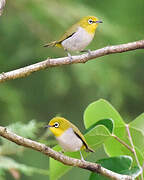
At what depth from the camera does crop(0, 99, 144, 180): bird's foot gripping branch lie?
3.11ft

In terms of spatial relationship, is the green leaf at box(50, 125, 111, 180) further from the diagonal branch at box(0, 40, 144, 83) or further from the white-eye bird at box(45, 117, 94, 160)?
the diagonal branch at box(0, 40, 144, 83)

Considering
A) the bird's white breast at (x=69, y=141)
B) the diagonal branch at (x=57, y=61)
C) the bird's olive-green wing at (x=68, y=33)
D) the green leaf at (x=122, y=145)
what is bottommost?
the green leaf at (x=122, y=145)

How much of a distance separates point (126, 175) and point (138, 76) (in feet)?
10.4

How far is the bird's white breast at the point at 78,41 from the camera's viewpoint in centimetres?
129

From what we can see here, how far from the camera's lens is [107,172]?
987mm

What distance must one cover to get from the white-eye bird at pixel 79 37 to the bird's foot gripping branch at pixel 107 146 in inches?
6.7

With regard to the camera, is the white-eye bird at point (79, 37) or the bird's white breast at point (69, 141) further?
the white-eye bird at point (79, 37)

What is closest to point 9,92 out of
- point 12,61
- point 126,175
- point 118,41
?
point 12,61

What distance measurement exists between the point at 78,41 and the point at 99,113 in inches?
8.2

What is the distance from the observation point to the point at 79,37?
132 centimetres

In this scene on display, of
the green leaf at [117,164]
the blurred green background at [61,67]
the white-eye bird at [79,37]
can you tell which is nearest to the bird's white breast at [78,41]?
the white-eye bird at [79,37]

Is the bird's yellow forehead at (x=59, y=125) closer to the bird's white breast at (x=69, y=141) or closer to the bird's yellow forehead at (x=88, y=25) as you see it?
the bird's white breast at (x=69, y=141)

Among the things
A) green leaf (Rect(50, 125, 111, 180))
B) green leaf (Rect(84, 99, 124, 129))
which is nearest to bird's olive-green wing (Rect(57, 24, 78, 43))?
green leaf (Rect(84, 99, 124, 129))

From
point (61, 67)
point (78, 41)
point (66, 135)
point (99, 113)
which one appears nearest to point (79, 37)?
point (78, 41)
